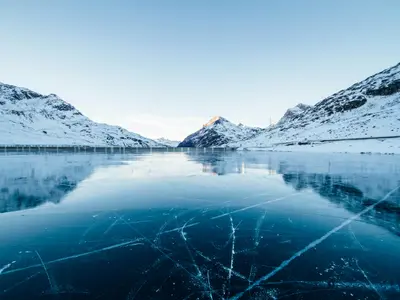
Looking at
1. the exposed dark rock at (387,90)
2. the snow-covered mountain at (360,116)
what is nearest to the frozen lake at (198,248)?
the snow-covered mountain at (360,116)

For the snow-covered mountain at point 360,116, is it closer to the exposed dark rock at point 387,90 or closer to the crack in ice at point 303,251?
the exposed dark rock at point 387,90

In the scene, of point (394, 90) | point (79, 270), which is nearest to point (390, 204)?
point (79, 270)

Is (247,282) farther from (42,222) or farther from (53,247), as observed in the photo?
(42,222)

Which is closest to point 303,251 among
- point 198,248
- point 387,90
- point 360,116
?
point 198,248

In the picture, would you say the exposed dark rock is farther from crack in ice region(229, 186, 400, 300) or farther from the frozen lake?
crack in ice region(229, 186, 400, 300)

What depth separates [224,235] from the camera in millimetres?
5645

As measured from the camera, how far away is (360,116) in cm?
13575

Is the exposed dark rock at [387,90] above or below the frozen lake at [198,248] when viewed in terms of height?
→ above

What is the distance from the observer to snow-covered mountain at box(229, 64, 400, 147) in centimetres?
10350

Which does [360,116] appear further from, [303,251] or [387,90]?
[303,251]

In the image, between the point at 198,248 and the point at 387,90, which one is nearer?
the point at 198,248

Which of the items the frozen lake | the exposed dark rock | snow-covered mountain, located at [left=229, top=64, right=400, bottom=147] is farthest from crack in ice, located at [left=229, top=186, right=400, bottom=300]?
the exposed dark rock

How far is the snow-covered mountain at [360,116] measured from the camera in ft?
340

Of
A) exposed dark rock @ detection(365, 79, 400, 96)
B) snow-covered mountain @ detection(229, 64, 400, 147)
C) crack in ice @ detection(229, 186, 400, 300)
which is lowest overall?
crack in ice @ detection(229, 186, 400, 300)
